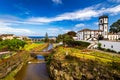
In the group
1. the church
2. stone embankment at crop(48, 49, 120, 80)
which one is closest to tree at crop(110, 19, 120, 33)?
the church

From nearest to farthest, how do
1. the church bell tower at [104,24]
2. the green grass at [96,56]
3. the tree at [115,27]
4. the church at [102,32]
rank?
the green grass at [96,56]
the church bell tower at [104,24]
the church at [102,32]
the tree at [115,27]

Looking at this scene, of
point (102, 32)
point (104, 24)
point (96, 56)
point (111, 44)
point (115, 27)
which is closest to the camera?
point (96, 56)

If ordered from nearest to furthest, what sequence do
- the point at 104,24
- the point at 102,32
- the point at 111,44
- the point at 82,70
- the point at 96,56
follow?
the point at 82,70
the point at 96,56
the point at 111,44
the point at 104,24
the point at 102,32

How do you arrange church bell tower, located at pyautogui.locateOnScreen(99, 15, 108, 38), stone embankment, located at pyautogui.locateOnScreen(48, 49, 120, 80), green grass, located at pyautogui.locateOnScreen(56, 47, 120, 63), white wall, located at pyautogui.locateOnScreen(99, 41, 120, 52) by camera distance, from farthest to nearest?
church bell tower, located at pyautogui.locateOnScreen(99, 15, 108, 38) < white wall, located at pyautogui.locateOnScreen(99, 41, 120, 52) < green grass, located at pyautogui.locateOnScreen(56, 47, 120, 63) < stone embankment, located at pyautogui.locateOnScreen(48, 49, 120, 80)

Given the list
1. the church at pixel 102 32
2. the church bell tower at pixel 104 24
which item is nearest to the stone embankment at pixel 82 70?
the church at pixel 102 32

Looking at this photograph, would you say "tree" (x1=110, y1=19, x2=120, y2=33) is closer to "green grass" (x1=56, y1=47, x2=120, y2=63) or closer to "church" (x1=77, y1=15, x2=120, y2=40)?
"church" (x1=77, y1=15, x2=120, y2=40)

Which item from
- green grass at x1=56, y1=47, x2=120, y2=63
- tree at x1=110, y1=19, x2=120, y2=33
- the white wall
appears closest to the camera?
green grass at x1=56, y1=47, x2=120, y2=63

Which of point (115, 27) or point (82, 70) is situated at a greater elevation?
point (115, 27)

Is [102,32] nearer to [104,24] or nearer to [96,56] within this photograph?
[104,24]

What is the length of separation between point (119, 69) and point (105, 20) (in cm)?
5165

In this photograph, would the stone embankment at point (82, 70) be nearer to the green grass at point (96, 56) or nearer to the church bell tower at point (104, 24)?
the green grass at point (96, 56)

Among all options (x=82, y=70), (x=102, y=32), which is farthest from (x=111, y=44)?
(x=102, y=32)

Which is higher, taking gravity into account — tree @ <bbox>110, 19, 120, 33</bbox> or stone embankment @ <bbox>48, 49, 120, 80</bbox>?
tree @ <bbox>110, 19, 120, 33</bbox>

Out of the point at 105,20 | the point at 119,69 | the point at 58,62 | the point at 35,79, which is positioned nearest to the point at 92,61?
the point at 119,69
